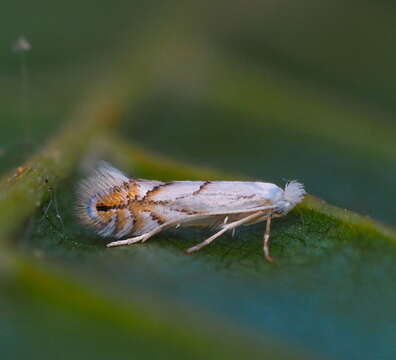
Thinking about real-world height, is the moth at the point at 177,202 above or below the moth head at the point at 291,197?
below

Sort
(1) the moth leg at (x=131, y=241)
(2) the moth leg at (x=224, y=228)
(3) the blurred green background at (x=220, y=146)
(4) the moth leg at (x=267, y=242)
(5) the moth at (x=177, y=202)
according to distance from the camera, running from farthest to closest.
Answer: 1. (5) the moth at (x=177, y=202)
2. (1) the moth leg at (x=131, y=241)
3. (2) the moth leg at (x=224, y=228)
4. (4) the moth leg at (x=267, y=242)
5. (3) the blurred green background at (x=220, y=146)

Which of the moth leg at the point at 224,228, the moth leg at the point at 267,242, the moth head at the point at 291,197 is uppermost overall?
the moth head at the point at 291,197

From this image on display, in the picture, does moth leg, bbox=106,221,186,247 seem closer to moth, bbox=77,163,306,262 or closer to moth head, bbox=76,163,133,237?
moth, bbox=77,163,306,262

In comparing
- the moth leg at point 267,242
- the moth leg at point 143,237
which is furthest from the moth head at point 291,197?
the moth leg at point 143,237

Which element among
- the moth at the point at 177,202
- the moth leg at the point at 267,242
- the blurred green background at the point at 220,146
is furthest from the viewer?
the moth at the point at 177,202

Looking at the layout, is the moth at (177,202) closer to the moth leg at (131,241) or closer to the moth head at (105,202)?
the moth head at (105,202)

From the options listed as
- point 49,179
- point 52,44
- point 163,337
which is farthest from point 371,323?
point 52,44

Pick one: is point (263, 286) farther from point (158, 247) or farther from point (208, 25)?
point (208, 25)
